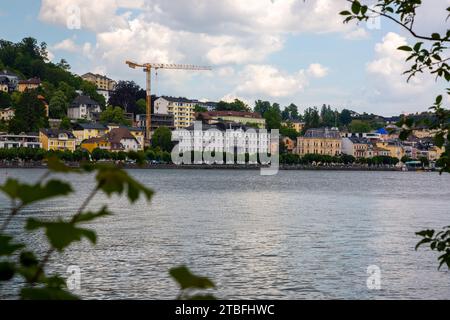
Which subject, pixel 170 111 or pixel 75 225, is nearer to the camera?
pixel 75 225

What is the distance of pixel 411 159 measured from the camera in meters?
182

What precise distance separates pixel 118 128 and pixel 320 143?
162 feet

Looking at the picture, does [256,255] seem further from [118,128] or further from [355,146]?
[355,146]

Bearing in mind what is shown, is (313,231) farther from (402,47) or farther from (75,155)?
(75,155)

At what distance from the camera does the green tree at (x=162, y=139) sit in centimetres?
15388

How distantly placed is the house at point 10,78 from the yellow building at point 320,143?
66.3 metres

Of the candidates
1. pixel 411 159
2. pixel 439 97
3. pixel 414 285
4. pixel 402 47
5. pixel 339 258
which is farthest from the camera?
pixel 411 159

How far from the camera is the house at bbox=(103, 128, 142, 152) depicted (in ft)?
462

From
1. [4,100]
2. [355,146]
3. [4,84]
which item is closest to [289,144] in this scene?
[355,146]

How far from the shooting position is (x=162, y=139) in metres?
154

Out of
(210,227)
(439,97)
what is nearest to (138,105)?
(210,227)

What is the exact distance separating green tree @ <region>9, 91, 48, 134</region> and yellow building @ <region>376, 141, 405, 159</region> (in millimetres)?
81807

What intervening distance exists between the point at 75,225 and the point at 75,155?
127 metres

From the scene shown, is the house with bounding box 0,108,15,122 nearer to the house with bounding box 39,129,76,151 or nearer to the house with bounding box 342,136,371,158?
the house with bounding box 39,129,76,151
